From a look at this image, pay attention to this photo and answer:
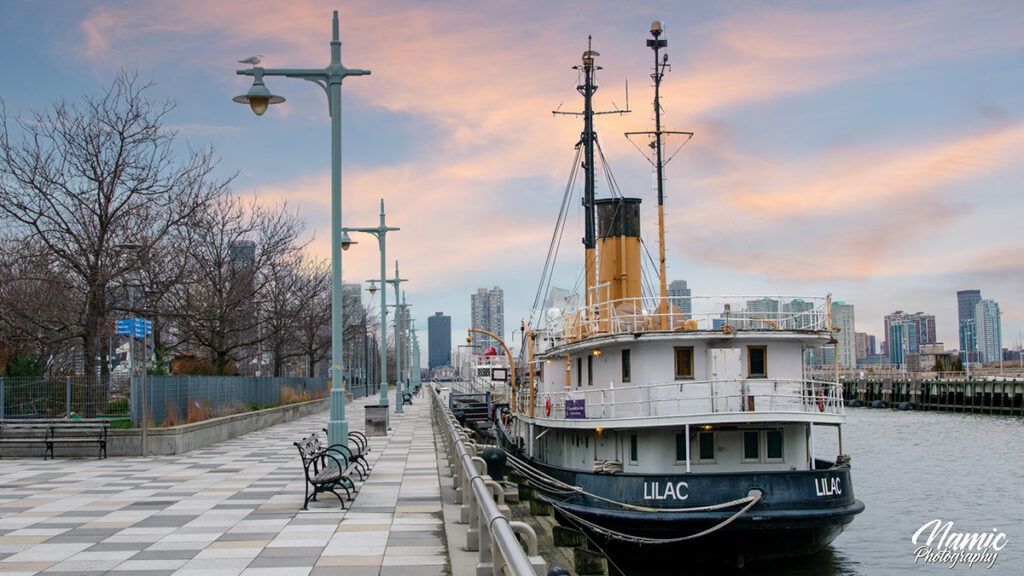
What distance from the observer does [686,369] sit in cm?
1991

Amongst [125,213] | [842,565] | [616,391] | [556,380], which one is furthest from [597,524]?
[125,213]

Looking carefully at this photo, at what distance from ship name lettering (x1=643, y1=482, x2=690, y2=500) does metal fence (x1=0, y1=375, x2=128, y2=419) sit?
15.3 m

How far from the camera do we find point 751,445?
64.3 ft

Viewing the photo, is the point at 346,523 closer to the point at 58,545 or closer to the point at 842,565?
the point at 58,545

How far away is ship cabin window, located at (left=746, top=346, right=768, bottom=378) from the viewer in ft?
65.7

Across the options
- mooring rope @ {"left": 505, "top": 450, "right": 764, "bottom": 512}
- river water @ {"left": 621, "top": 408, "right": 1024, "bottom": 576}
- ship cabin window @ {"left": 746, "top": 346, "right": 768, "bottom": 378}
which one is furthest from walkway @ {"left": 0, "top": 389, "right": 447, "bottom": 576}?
river water @ {"left": 621, "top": 408, "right": 1024, "bottom": 576}

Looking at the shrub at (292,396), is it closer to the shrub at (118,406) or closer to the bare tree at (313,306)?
the bare tree at (313,306)

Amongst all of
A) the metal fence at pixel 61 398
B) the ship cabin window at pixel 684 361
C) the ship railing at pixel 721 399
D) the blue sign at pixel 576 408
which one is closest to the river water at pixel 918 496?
the ship railing at pixel 721 399

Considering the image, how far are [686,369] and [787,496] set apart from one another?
3.57 meters

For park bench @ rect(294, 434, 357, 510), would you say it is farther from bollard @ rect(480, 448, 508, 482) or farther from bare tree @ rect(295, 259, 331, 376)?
bare tree @ rect(295, 259, 331, 376)

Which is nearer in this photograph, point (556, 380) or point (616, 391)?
point (616, 391)

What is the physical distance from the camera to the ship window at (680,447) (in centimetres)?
1959

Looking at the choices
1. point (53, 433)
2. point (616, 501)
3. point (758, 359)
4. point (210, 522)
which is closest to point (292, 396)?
point (53, 433)

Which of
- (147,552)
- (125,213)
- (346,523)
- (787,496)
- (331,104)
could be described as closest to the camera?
(147,552)
